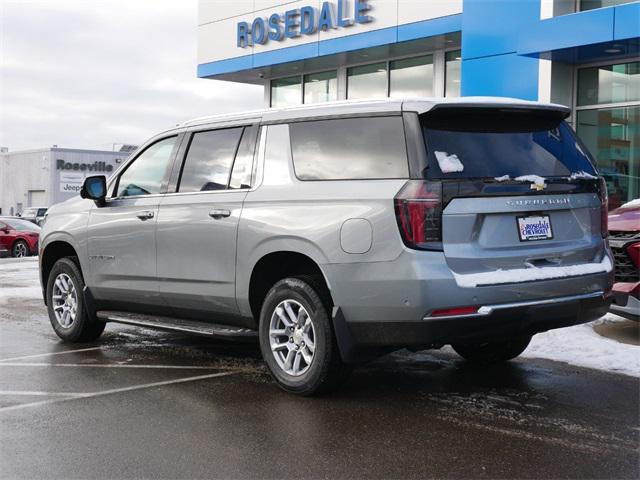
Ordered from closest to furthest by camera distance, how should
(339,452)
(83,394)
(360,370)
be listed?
(339,452)
(83,394)
(360,370)

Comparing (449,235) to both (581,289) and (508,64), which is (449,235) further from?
(508,64)

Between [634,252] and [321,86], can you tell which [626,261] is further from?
[321,86]

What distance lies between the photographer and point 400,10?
18.2 m

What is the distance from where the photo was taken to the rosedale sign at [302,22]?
63.0 feet

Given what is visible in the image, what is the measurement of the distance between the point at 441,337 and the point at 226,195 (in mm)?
2097

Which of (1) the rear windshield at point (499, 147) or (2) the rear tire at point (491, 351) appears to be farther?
(2) the rear tire at point (491, 351)

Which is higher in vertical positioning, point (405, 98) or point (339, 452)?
point (405, 98)

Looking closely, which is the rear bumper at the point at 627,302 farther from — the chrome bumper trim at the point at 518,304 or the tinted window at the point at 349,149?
the tinted window at the point at 349,149

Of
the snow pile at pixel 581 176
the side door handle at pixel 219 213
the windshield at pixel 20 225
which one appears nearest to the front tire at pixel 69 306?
the side door handle at pixel 219 213

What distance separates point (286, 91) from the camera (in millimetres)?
23359

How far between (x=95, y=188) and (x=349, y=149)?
9.53ft

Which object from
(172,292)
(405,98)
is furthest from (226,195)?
(405,98)

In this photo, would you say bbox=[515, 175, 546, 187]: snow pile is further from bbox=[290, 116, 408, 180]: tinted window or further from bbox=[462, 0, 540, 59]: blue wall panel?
bbox=[462, 0, 540, 59]: blue wall panel

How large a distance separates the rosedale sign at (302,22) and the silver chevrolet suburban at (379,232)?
13220 millimetres
